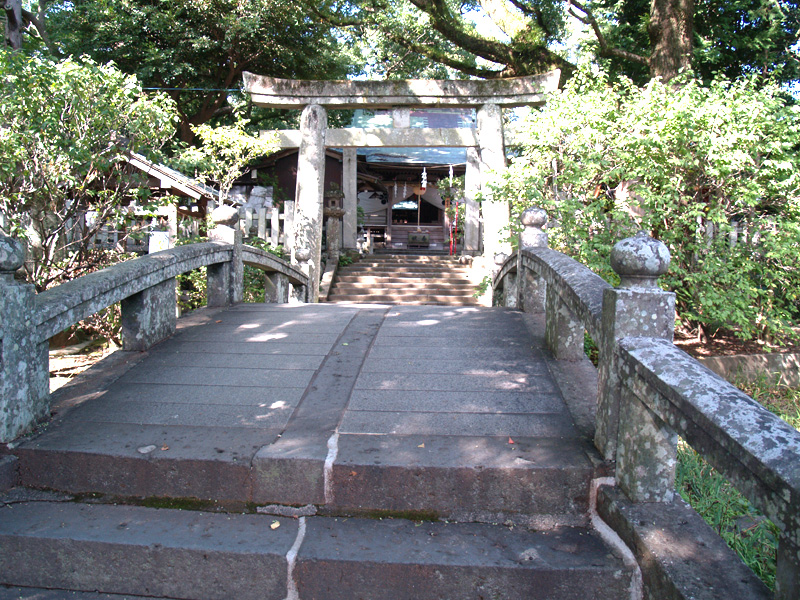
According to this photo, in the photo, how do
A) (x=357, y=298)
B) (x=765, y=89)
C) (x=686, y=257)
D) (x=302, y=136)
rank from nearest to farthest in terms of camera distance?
(x=765, y=89) → (x=686, y=257) → (x=302, y=136) → (x=357, y=298)

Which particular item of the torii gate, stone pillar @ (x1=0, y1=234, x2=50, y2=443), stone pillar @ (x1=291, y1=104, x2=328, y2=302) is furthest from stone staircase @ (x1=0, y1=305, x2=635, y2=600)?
stone pillar @ (x1=291, y1=104, x2=328, y2=302)

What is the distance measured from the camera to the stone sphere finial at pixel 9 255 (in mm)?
2672

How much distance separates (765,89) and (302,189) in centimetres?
745

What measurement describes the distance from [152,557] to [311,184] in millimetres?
9087

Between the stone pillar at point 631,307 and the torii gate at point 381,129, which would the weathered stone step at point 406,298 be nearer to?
the torii gate at point 381,129

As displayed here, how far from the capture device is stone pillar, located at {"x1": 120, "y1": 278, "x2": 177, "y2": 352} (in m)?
4.03

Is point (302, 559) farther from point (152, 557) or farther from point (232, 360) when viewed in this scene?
point (232, 360)

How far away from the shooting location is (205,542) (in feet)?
7.63

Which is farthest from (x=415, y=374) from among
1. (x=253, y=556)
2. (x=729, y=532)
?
(x=729, y=532)

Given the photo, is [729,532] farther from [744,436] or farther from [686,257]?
[686,257]

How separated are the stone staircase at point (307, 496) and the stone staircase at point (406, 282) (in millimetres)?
8183

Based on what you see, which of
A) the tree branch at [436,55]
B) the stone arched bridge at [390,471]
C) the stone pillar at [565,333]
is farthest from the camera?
the tree branch at [436,55]

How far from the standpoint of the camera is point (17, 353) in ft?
9.11

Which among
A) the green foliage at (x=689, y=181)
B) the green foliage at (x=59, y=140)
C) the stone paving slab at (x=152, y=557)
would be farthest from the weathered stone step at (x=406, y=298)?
the stone paving slab at (x=152, y=557)
